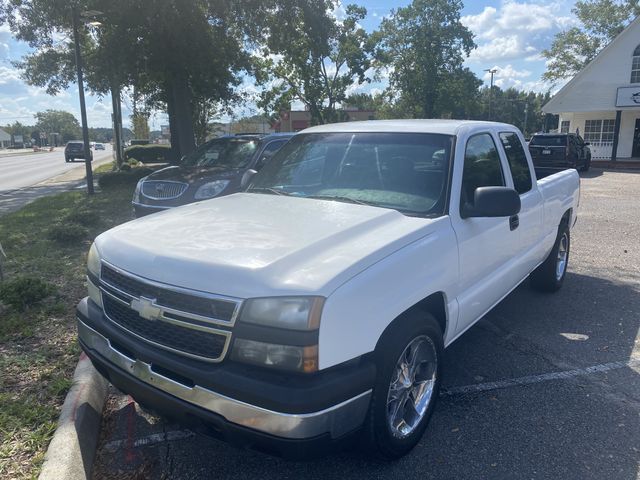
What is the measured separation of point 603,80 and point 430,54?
2004 cm

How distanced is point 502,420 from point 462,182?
5.34ft

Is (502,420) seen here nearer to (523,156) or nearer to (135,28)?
(523,156)

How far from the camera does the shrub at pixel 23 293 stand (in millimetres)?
4984

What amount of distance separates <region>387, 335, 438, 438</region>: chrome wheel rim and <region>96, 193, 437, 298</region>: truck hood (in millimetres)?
649

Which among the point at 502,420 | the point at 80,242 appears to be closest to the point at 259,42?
the point at 80,242

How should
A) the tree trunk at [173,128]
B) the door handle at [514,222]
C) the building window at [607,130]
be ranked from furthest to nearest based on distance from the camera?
the building window at [607,130], the tree trunk at [173,128], the door handle at [514,222]

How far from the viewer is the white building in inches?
1104

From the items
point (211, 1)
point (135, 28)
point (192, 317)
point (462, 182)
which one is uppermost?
point (211, 1)

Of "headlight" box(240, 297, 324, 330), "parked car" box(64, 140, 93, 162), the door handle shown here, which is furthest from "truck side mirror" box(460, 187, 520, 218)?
"parked car" box(64, 140, 93, 162)

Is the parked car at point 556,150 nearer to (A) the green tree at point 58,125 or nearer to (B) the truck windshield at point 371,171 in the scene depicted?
(B) the truck windshield at point 371,171

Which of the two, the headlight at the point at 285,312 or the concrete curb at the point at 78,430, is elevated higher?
the headlight at the point at 285,312

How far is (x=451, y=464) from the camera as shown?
3.00 m

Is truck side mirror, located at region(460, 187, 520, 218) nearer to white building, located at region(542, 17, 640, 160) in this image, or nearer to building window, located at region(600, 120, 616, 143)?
white building, located at region(542, 17, 640, 160)

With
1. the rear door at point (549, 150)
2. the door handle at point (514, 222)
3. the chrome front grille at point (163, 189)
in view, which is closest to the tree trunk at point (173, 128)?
the chrome front grille at point (163, 189)
